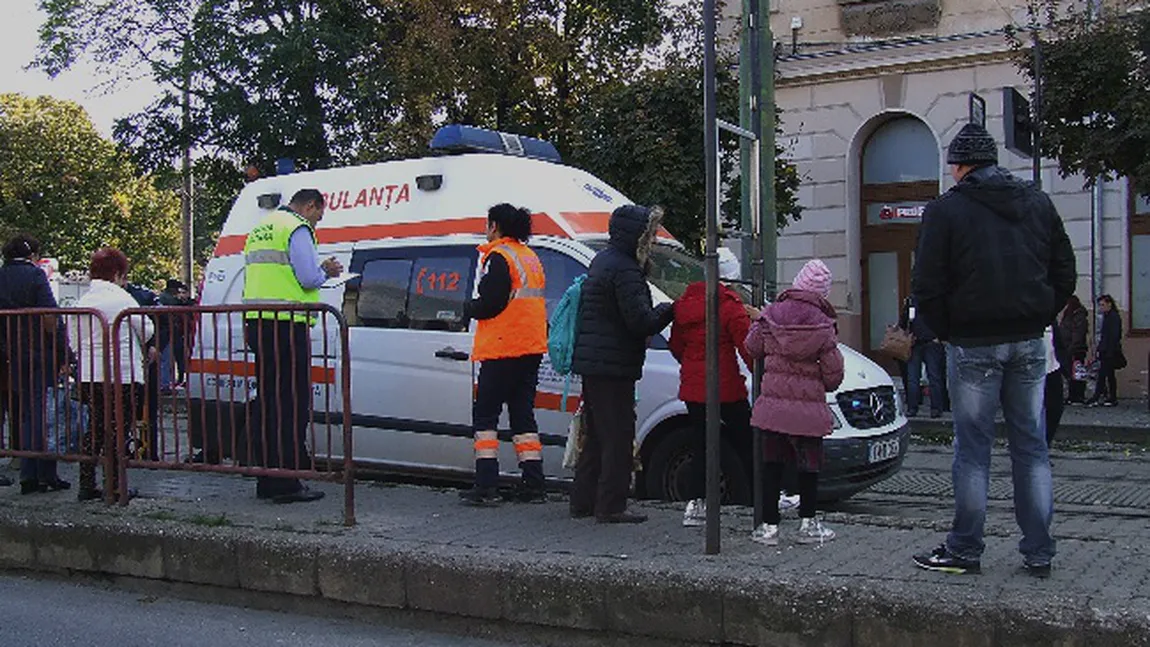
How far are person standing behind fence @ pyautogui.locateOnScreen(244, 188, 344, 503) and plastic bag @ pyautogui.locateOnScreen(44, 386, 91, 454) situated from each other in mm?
1096

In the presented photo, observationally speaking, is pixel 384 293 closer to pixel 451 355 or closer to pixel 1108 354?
pixel 451 355

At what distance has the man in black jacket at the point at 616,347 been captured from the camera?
610 centimetres

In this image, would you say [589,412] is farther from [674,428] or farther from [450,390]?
[450,390]

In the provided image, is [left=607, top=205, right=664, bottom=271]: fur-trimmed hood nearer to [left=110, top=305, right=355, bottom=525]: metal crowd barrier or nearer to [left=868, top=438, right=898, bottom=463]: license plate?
[left=110, top=305, right=355, bottom=525]: metal crowd barrier

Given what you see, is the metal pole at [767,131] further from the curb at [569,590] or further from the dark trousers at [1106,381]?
the dark trousers at [1106,381]

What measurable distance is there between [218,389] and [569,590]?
2832mm

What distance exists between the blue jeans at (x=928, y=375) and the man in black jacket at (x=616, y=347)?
917 cm

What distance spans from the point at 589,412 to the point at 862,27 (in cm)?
1467

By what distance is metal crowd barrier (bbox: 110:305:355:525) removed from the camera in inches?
246

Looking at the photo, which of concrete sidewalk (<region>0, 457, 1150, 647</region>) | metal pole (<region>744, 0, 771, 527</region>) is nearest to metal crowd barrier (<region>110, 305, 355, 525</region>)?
concrete sidewalk (<region>0, 457, 1150, 647</region>)

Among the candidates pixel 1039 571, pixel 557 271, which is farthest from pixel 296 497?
pixel 1039 571

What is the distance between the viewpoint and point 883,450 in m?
7.09

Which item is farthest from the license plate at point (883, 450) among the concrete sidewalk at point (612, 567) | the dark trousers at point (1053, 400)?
the dark trousers at point (1053, 400)

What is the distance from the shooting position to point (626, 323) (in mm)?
6055
